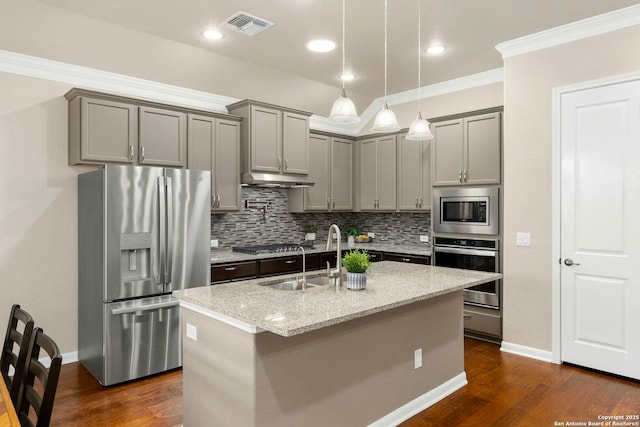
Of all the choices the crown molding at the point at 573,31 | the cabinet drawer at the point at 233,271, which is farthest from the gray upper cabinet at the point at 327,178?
the crown molding at the point at 573,31

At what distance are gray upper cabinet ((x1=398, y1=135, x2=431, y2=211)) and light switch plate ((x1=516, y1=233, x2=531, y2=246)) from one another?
48.8 inches

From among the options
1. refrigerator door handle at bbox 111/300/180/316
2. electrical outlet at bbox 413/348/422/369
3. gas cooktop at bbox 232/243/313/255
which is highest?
gas cooktop at bbox 232/243/313/255

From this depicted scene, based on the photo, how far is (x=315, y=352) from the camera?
2.41 m

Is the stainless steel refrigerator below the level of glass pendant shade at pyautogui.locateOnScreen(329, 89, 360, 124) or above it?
below

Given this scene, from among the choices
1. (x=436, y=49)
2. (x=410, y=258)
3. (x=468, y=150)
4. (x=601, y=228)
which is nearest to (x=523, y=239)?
(x=601, y=228)

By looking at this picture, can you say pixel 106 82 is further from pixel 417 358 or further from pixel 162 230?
pixel 417 358

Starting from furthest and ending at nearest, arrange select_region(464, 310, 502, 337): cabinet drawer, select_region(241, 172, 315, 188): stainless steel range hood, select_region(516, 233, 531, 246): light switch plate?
select_region(241, 172, 315, 188): stainless steel range hood < select_region(464, 310, 502, 337): cabinet drawer < select_region(516, 233, 531, 246): light switch plate

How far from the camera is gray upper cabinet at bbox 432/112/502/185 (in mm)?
4352

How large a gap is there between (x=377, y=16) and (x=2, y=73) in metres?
3.08

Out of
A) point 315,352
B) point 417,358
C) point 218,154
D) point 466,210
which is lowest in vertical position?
point 417,358

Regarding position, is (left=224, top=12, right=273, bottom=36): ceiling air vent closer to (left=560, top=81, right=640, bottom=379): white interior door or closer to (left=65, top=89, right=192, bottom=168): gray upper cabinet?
(left=65, top=89, right=192, bottom=168): gray upper cabinet

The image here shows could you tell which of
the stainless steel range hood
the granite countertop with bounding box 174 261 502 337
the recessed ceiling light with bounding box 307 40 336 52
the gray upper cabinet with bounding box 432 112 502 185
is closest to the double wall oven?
the gray upper cabinet with bounding box 432 112 502 185

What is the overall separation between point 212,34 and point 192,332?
8.77 feet

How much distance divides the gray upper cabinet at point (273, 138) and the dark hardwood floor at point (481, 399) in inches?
89.1
